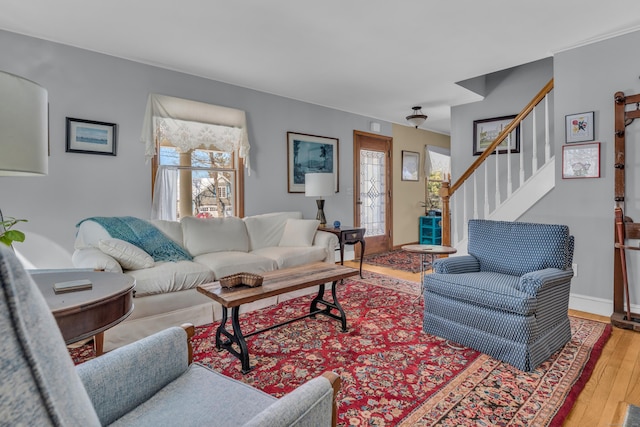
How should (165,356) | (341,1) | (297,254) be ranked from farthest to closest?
(297,254)
(341,1)
(165,356)

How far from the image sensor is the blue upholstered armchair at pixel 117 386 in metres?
0.38

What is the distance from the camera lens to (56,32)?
9.55 feet

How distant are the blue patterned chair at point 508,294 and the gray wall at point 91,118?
8.99 feet

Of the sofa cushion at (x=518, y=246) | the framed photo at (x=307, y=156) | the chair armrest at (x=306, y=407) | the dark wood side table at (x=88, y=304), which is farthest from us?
the framed photo at (x=307, y=156)

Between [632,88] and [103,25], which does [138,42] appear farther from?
[632,88]

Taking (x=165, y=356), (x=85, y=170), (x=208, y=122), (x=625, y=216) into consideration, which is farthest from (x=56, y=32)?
(x=625, y=216)

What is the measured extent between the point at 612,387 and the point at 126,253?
10.9 feet

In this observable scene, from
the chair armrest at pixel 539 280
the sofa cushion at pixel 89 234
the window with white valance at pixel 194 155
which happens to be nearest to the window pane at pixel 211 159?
the window with white valance at pixel 194 155

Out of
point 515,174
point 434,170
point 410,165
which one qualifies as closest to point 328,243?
point 515,174

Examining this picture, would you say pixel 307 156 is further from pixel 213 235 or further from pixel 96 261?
pixel 96 261

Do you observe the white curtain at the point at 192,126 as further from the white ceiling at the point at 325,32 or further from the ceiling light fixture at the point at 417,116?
the ceiling light fixture at the point at 417,116

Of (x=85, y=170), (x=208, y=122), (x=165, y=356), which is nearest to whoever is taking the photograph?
(x=165, y=356)

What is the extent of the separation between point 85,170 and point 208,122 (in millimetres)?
1352

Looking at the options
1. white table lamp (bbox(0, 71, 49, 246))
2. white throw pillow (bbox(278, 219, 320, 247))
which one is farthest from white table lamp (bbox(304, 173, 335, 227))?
white table lamp (bbox(0, 71, 49, 246))
